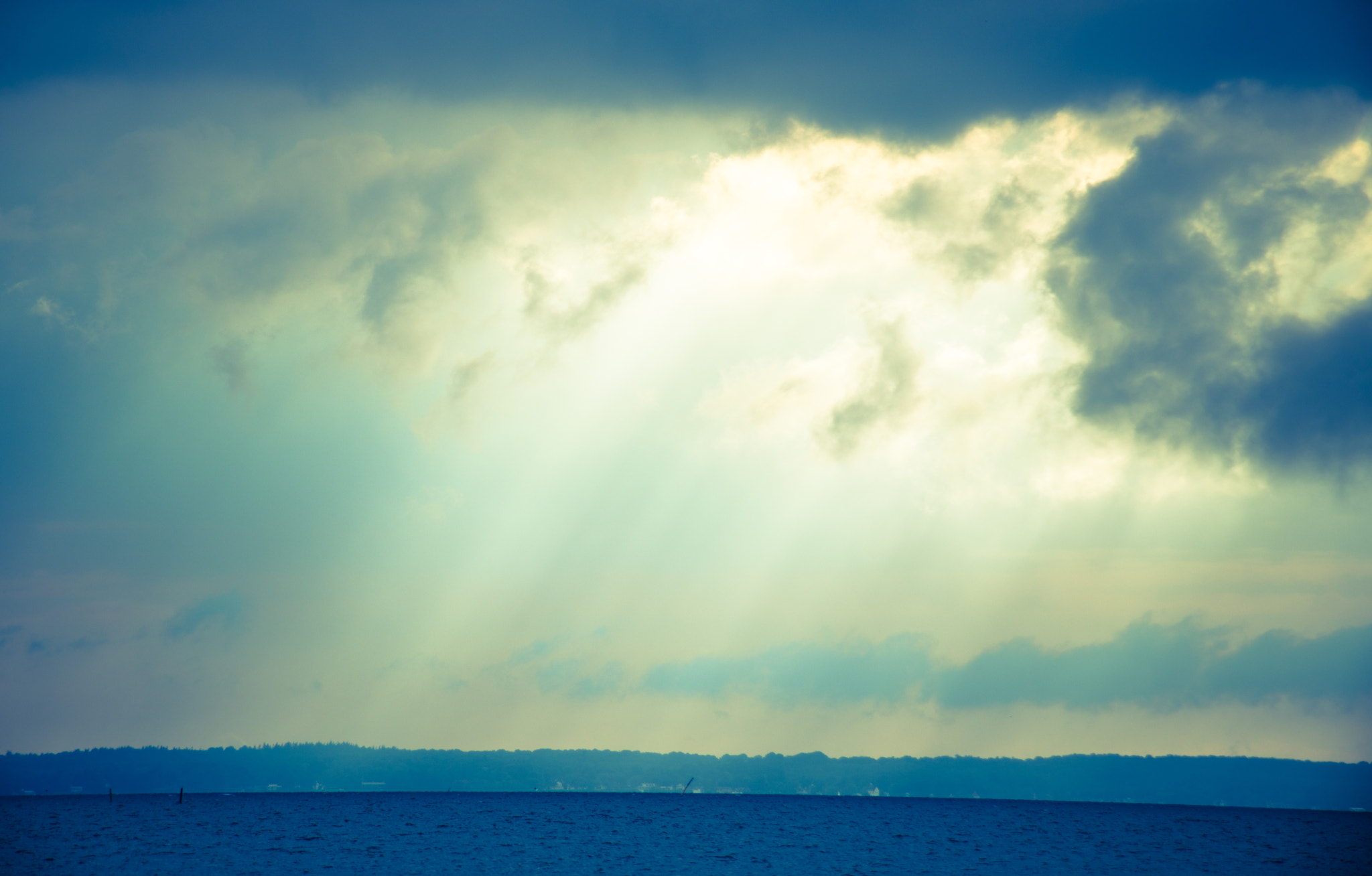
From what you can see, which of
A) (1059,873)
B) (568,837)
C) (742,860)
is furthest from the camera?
(568,837)

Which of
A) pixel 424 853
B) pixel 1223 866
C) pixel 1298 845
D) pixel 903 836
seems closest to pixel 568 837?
pixel 424 853

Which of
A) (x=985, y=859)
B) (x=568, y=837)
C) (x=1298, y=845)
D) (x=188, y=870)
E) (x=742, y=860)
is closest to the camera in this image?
(x=188, y=870)

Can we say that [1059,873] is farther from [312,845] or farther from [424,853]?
[312,845]

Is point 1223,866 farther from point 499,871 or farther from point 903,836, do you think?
point 499,871

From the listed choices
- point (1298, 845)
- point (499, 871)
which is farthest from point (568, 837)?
point (1298, 845)

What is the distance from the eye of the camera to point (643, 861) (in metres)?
131

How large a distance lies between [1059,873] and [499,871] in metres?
73.6

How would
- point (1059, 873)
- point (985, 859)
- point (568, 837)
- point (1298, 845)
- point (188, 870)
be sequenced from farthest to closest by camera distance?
point (1298, 845) → point (568, 837) → point (985, 859) → point (1059, 873) → point (188, 870)

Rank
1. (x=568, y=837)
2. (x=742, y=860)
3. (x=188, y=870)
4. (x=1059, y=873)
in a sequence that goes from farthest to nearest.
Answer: (x=568, y=837) → (x=742, y=860) → (x=1059, y=873) → (x=188, y=870)

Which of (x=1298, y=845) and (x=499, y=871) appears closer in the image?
(x=499, y=871)

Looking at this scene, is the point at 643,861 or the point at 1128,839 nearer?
the point at 643,861

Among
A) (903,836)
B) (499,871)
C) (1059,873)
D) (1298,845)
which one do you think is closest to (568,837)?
(499,871)

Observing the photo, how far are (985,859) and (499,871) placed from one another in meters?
75.1

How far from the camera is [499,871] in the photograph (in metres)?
119
